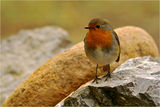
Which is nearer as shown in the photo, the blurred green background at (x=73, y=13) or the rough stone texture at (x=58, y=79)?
the rough stone texture at (x=58, y=79)

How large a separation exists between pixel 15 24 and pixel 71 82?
5718 mm

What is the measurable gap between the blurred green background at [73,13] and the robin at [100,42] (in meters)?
5.48

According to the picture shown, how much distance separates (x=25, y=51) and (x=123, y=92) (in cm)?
499

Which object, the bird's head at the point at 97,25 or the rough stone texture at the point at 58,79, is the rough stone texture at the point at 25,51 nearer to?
the rough stone texture at the point at 58,79

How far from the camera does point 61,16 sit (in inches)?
405

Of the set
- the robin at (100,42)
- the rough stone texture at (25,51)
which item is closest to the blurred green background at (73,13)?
the rough stone texture at (25,51)

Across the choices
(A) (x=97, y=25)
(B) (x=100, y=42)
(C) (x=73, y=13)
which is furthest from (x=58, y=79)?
(C) (x=73, y=13)

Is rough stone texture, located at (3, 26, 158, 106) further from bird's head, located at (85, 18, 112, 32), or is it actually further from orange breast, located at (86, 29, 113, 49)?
bird's head, located at (85, 18, 112, 32)

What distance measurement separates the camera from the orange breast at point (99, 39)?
13.8 feet

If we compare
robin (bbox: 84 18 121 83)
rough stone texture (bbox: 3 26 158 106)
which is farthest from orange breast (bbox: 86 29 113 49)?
rough stone texture (bbox: 3 26 158 106)

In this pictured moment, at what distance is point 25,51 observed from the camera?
338 inches

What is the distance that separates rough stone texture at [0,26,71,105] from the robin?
329cm

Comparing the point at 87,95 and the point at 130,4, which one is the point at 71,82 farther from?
the point at 130,4

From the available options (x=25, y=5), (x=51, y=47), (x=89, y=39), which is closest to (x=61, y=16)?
(x=25, y=5)
